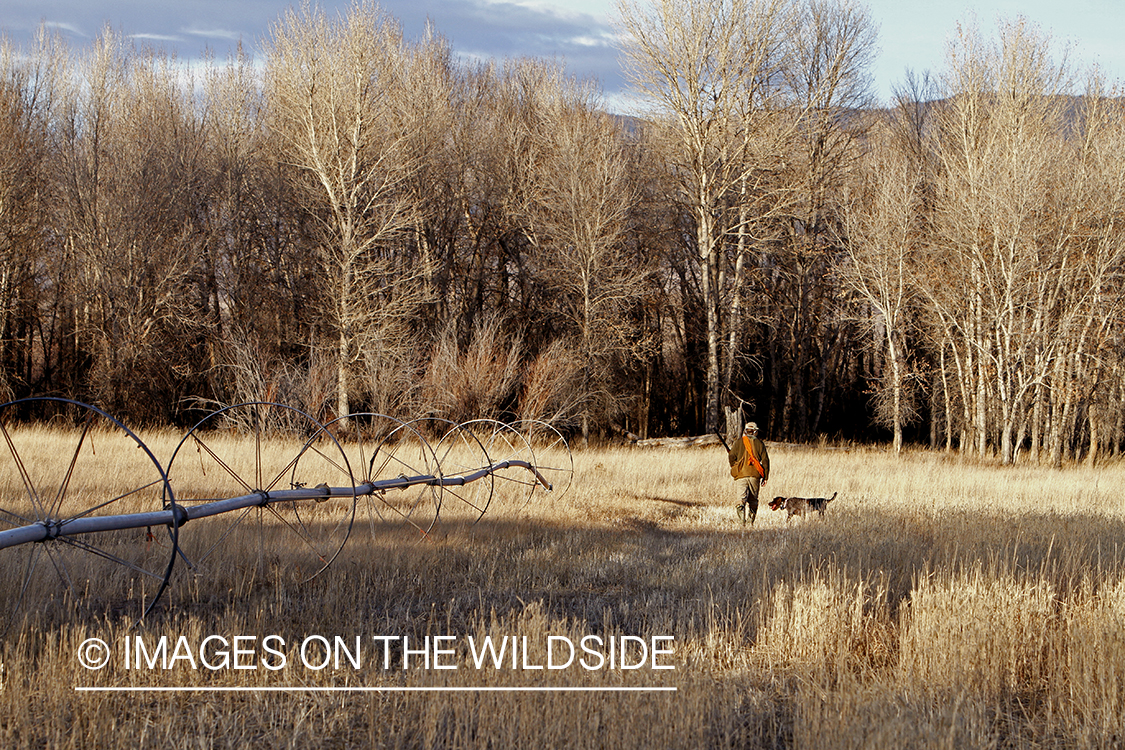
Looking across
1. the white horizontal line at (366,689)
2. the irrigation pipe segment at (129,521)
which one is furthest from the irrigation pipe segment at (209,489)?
the white horizontal line at (366,689)

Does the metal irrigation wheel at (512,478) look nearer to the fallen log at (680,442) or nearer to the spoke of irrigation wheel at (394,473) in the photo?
the spoke of irrigation wheel at (394,473)

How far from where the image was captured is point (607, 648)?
5340 millimetres

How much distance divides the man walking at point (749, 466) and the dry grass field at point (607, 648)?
1.71 m

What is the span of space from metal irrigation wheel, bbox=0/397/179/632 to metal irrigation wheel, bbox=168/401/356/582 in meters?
0.36

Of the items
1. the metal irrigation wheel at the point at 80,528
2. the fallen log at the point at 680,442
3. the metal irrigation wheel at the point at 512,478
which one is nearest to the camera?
the metal irrigation wheel at the point at 80,528

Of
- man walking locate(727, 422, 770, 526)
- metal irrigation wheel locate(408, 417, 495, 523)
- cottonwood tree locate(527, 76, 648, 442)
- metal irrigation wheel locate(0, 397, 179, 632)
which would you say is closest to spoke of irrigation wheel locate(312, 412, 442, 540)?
metal irrigation wheel locate(408, 417, 495, 523)

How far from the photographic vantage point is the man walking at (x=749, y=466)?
10.9 m

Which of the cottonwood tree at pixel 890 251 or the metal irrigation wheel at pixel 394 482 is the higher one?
the cottonwood tree at pixel 890 251

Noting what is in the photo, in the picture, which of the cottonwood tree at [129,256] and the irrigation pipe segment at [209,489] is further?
the cottonwood tree at [129,256]

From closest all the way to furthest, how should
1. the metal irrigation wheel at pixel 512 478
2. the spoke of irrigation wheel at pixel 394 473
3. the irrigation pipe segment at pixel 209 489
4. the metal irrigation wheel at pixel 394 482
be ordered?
the irrigation pipe segment at pixel 209 489 < the metal irrigation wheel at pixel 394 482 < the spoke of irrigation wheel at pixel 394 473 < the metal irrigation wheel at pixel 512 478

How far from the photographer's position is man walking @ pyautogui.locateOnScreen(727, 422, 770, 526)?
10.9m

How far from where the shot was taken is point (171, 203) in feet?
82.5

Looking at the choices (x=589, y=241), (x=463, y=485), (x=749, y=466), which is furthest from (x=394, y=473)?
(x=589, y=241)

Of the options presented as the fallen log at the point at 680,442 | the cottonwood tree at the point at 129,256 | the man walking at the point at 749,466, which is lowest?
the fallen log at the point at 680,442
